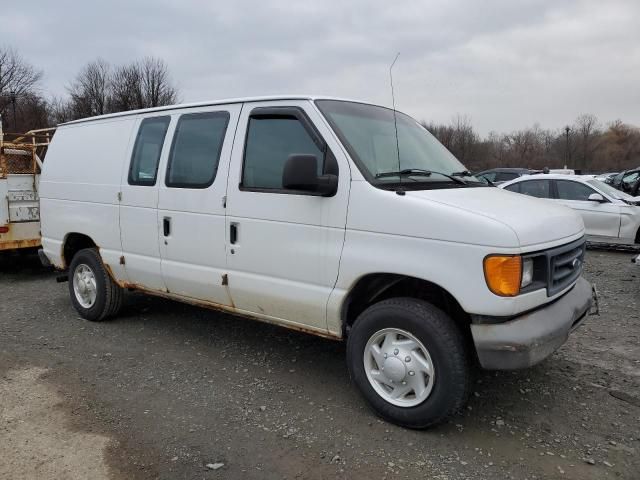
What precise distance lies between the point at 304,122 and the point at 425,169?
99cm

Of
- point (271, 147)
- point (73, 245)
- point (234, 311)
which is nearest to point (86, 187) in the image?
point (73, 245)

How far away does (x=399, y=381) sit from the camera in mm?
3486

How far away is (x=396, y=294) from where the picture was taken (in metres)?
3.81

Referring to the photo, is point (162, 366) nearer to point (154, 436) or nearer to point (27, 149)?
point (154, 436)

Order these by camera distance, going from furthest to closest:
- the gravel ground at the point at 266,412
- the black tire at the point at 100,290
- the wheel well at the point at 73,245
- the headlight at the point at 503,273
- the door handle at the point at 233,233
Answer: the wheel well at the point at 73,245 → the black tire at the point at 100,290 → the door handle at the point at 233,233 → the gravel ground at the point at 266,412 → the headlight at the point at 503,273

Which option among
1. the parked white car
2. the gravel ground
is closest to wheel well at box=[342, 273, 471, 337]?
the gravel ground

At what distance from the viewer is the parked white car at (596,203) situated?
10008 millimetres

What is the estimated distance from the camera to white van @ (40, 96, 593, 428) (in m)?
3.17

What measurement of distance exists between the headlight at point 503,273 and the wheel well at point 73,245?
4427 mm

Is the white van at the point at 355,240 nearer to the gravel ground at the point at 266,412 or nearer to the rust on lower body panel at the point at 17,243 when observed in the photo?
the gravel ground at the point at 266,412

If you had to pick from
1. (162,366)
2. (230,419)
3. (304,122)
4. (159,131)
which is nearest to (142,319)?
(162,366)

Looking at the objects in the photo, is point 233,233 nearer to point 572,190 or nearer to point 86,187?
point 86,187

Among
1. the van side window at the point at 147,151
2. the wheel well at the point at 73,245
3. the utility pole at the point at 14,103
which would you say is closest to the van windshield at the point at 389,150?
the van side window at the point at 147,151

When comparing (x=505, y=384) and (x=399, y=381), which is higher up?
(x=399, y=381)
